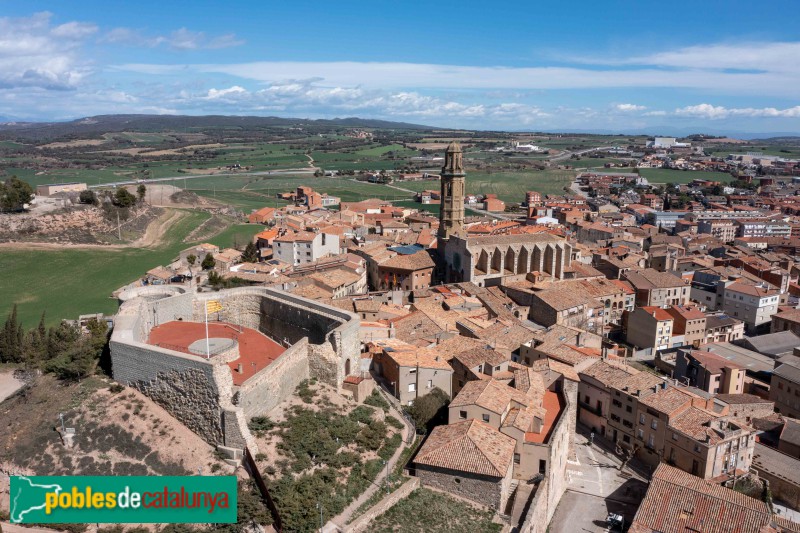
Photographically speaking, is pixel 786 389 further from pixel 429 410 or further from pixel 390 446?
pixel 390 446

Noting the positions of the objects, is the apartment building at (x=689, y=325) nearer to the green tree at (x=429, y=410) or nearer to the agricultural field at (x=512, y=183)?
the green tree at (x=429, y=410)

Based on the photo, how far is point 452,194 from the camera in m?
56.5

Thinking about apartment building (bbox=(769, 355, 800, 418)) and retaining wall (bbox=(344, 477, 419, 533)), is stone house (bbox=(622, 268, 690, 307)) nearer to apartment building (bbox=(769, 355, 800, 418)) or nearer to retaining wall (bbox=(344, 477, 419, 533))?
apartment building (bbox=(769, 355, 800, 418))

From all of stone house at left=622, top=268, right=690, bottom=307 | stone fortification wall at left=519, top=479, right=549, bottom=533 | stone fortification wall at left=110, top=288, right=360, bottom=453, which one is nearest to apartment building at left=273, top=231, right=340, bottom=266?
stone house at left=622, top=268, right=690, bottom=307

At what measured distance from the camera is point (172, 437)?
20.2 metres

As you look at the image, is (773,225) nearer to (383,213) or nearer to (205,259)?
(383,213)

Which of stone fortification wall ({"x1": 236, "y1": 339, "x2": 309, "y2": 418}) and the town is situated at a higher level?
stone fortification wall ({"x1": 236, "y1": 339, "x2": 309, "y2": 418})

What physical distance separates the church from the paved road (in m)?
24.4

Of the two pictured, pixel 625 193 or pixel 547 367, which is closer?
→ pixel 547 367

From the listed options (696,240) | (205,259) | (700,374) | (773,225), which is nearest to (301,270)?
(205,259)

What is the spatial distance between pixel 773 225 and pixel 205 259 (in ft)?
272

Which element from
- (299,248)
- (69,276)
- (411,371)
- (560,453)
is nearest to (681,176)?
(299,248)

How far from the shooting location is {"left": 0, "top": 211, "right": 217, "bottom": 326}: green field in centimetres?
4806

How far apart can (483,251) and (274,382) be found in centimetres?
3286
